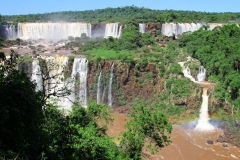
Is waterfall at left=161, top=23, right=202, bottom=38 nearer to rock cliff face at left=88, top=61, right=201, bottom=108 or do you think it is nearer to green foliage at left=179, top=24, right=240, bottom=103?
green foliage at left=179, top=24, right=240, bottom=103

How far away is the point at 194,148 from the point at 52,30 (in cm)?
3850

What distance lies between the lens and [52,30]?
2100 inches

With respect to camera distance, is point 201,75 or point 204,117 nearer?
point 204,117

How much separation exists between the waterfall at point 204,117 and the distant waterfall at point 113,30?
24.8 m

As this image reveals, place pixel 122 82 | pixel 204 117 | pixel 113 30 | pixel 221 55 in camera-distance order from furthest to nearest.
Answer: pixel 113 30
pixel 122 82
pixel 221 55
pixel 204 117

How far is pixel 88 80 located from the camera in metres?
32.0

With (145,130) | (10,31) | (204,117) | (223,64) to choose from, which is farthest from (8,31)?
(145,130)

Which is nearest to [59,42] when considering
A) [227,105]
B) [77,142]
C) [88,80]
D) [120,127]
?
[88,80]

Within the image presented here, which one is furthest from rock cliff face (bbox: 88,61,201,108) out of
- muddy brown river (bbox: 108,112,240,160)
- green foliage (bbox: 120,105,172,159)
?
green foliage (bbox: 120,105,172,159)

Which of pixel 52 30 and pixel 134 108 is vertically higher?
pixel 52 30

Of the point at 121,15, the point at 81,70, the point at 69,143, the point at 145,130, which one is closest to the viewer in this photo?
the point at 69,143

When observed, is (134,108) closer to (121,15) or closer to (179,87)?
(179,87)

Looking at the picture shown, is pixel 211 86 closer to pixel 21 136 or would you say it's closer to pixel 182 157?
pixel 182 157

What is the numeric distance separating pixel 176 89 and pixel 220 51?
7.77 m
